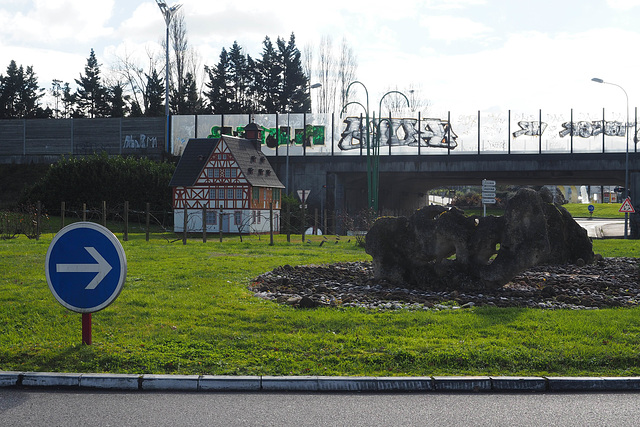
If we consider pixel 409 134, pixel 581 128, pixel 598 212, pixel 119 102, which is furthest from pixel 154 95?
pixel 598 212

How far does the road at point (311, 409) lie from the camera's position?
5.61 m

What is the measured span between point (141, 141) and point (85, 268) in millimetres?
60287

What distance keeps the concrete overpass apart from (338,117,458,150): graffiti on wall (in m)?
1.86

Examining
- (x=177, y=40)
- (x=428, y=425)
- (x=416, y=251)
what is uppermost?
(x=177, y=40)

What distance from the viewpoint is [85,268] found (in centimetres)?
746

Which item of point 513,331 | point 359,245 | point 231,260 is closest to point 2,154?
point 359,245

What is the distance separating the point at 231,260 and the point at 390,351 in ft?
37.0

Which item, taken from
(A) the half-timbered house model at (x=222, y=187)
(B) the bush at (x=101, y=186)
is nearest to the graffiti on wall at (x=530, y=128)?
(A) the half-timbered house model at (x=222, y=187)

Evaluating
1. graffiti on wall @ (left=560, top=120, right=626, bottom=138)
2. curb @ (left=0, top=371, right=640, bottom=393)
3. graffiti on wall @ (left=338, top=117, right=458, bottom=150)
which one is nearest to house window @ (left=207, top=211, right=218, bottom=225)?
graffiti on wall @ (left=338, top=117, right=458, bottom=150)

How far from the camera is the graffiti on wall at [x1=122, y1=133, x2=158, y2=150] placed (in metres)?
65.2

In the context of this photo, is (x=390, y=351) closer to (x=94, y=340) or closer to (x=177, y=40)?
(x=94, y=340)

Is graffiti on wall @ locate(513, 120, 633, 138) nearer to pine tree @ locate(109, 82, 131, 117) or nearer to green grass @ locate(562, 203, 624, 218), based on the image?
green grass @ locate(562, 203, 624, 218)

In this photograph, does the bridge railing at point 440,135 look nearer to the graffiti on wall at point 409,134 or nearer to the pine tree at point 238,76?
the graffiti on wall at point 409,134

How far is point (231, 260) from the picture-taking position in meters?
18.3
